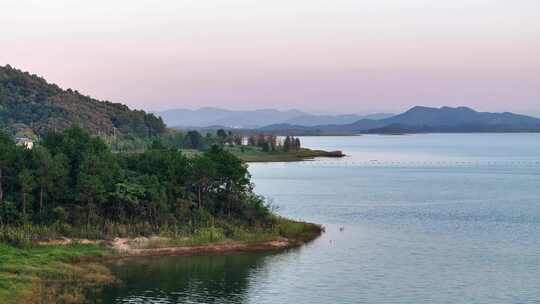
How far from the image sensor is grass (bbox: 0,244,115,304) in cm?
3950

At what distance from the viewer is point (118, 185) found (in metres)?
55.5

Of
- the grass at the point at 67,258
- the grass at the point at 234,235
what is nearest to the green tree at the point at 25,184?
the grass at the point at 67,258

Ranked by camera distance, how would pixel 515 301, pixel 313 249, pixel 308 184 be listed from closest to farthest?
pixel 515 301, pixel 313 249, pixel 308 184

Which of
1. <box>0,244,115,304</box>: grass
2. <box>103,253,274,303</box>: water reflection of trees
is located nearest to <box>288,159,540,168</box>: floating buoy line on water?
<box>103,253,274,303</box>: water reflection of trees

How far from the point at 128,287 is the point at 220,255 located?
11067 millimetres

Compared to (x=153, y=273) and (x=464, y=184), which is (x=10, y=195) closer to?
(x=153, y=273)

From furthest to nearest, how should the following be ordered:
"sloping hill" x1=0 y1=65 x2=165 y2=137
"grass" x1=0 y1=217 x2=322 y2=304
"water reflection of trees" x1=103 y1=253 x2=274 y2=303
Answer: "sloping hill" x1=0 y1=65 x2=165 y2=137
"water reflection of trees" x1=103 y1=253 x2=274 y2=303
"grass" x1=0 y1=217 x2=322 y2=304

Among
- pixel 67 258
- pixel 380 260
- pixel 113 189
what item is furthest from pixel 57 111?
pixel 380 260

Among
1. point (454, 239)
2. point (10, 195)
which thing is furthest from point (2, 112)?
point (454, 239)

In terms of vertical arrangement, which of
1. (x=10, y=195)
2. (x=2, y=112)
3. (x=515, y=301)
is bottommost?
(x=515, y=301)

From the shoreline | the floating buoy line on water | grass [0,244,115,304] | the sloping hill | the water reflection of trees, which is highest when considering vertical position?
the sloping hill

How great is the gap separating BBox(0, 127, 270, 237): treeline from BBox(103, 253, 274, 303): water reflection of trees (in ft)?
17.4

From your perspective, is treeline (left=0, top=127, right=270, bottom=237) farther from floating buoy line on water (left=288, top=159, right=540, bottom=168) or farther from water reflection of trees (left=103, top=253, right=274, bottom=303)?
floating buoy line on water (left=288, top=159, right=540, bottom=168)

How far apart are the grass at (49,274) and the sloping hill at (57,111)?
3970 inches
